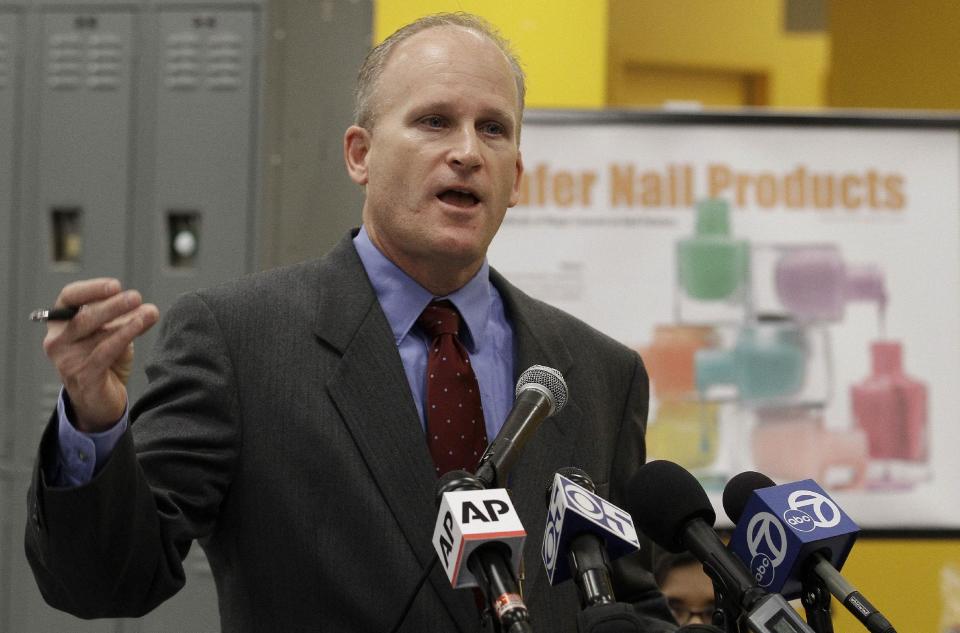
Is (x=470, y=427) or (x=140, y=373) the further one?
(x=140, y=373)

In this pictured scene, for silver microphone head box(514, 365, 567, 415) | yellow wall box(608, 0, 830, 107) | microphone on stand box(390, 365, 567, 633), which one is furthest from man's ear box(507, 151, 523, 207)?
yellow wall box(608, 0, 830, 107)

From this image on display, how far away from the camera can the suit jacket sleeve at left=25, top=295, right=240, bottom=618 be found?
1159 millimetres

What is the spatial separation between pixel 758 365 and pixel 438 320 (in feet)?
6.04

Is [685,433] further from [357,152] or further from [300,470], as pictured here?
[300,470]

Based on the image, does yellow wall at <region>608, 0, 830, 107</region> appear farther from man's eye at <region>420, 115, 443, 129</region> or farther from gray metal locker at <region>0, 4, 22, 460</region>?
man's eye at <region>420, 115, 443, 129</region>

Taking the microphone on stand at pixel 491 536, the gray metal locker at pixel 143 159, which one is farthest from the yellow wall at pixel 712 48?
the microphone on stand at pixel 491 536

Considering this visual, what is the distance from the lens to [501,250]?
321 centimetres

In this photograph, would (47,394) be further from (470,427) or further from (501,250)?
(470,427)

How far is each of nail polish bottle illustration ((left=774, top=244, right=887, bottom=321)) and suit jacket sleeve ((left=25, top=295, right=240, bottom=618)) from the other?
216 centimetres

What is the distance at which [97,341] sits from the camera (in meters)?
1.03

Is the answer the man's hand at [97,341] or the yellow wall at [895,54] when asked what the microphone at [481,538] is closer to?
the man's hand at [97,341]

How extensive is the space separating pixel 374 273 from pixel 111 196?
57.3 inches

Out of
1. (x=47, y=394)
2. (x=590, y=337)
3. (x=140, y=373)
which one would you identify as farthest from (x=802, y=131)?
(x=47, y=394)

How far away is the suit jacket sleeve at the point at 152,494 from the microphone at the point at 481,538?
15.1 inches
